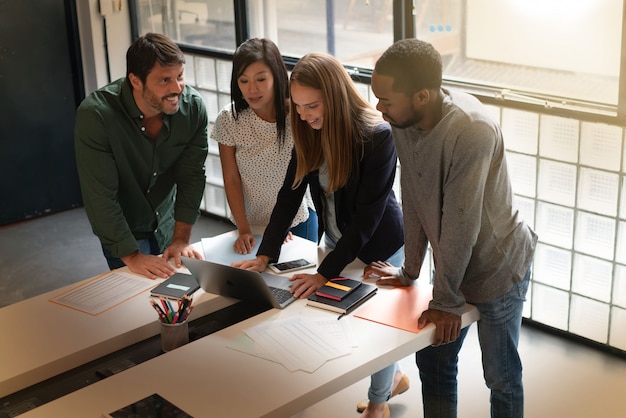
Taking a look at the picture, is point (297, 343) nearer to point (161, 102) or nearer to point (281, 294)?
point (281, 294)

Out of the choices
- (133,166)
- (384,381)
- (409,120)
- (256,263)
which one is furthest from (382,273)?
(133,166)

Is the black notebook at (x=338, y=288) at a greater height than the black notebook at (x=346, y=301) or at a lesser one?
greater

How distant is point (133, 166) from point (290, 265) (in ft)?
2.38

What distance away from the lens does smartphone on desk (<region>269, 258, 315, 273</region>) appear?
289 cm

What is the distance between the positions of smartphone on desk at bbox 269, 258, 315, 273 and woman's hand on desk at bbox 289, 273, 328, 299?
0.15m

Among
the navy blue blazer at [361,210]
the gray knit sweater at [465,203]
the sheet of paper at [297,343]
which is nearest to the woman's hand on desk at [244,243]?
the navy blue blazer at [361,210]

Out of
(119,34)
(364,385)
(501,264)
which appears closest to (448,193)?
(501,264)

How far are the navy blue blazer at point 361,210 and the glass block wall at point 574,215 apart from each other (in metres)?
1.04

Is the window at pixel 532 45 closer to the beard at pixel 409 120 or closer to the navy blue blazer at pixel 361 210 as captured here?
the navy blue blazer at pixel 361 210

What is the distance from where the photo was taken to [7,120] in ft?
18.0

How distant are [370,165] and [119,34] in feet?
11.7

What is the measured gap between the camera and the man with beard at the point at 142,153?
116 inches

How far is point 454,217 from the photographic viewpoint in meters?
2.32

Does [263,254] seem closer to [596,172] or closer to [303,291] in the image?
[303,291]
